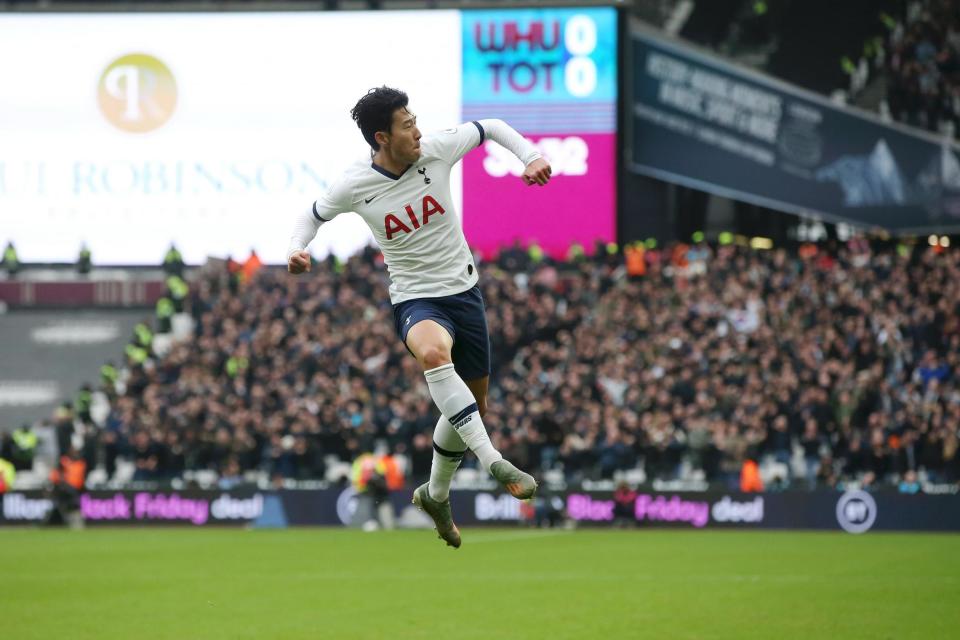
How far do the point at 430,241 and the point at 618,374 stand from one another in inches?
810

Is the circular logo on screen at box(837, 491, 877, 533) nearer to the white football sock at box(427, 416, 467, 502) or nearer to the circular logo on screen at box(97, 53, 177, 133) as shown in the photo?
the white football sock at box(427, 416, 467, 502)

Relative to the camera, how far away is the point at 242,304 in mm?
35375

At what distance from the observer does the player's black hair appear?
9461mm

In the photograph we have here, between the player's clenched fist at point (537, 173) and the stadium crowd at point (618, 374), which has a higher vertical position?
the player's clenched fist at point (537, 173)

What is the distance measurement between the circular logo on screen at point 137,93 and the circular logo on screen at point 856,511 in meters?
22.6

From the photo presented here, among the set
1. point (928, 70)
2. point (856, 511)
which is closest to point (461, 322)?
point (856, 511)

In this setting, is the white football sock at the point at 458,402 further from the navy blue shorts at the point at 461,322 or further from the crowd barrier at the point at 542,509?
the crowd barrier at the point at 542,509

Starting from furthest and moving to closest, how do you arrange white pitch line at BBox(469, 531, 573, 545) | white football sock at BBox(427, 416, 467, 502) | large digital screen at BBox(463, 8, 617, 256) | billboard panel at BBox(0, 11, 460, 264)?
billboard panel at BBox(0, 11, 460, 264)
large digital screen at BBox(463, 8, 617, 256)
white pitch line at BBox(469, 531, 573, 545)
white football sock at BBox(427, 416, 467, 502)

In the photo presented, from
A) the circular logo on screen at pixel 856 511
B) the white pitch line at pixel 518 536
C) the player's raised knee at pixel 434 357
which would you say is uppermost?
the player's raised knee at pixel 434 357

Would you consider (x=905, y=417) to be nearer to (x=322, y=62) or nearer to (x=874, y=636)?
(x=874, y=636)

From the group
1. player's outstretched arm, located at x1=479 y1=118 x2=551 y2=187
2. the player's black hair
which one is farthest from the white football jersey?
the player's black hair

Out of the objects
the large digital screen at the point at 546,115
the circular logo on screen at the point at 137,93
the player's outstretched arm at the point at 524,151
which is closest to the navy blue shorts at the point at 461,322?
the player's outstretched arm at the point at 524,151

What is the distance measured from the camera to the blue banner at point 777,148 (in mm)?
32812

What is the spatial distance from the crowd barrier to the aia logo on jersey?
60.6 ft
